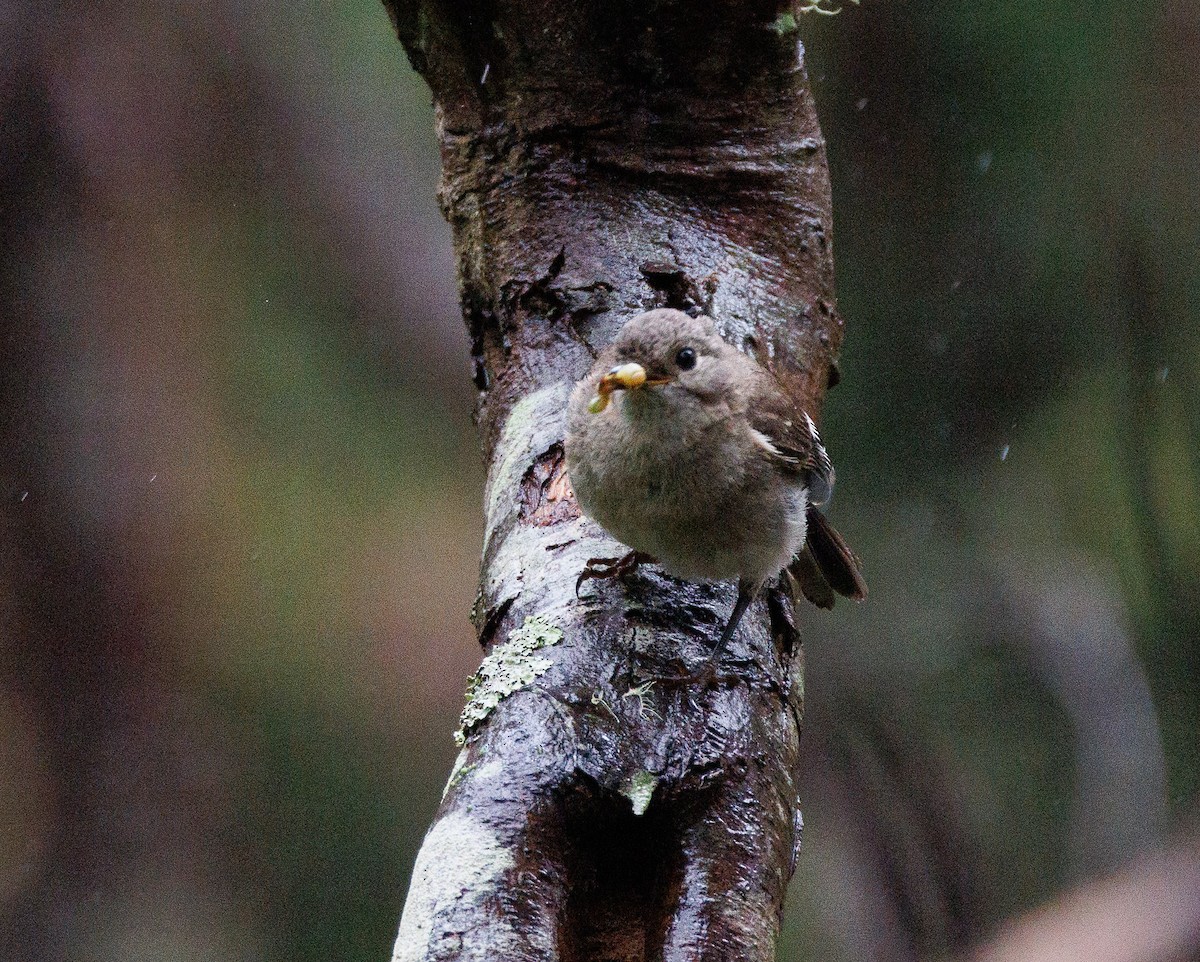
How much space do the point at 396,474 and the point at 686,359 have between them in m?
2.77

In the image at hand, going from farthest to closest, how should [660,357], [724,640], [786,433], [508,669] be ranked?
[786,433] → [660,357] → [724,640] → [508,669]

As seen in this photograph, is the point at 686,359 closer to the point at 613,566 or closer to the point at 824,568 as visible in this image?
the point at 613,566

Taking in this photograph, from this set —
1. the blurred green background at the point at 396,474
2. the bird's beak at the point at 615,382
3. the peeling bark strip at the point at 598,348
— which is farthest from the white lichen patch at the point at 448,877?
the blurred green background at the point at 396,474

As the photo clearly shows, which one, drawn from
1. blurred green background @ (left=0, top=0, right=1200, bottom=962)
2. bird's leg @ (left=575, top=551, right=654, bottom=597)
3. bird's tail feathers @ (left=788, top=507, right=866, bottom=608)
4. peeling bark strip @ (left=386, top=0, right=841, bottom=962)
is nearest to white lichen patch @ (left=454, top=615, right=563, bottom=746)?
peeling bark strip @ (left=386, top=0, right=841, bottom=962)

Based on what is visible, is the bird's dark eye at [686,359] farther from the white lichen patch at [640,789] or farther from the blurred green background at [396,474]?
the blurred green background at [396,474]

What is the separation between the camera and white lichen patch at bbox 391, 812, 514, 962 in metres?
1.54

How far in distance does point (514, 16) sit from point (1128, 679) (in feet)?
9.98

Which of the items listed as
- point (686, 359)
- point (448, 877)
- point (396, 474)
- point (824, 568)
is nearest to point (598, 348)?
point (686, 359)

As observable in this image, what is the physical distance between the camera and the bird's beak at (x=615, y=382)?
216 cm

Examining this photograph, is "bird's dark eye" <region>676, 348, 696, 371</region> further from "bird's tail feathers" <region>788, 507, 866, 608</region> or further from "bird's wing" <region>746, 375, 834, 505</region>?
"bird's tail feathers" <region>788, 507, 866, 608</region>

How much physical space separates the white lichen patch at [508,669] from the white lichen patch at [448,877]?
225mm

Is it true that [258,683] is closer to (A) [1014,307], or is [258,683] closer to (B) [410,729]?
(B) [410,729]

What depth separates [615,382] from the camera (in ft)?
7.09

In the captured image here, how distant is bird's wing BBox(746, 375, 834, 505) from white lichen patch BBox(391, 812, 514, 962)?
1.05m
